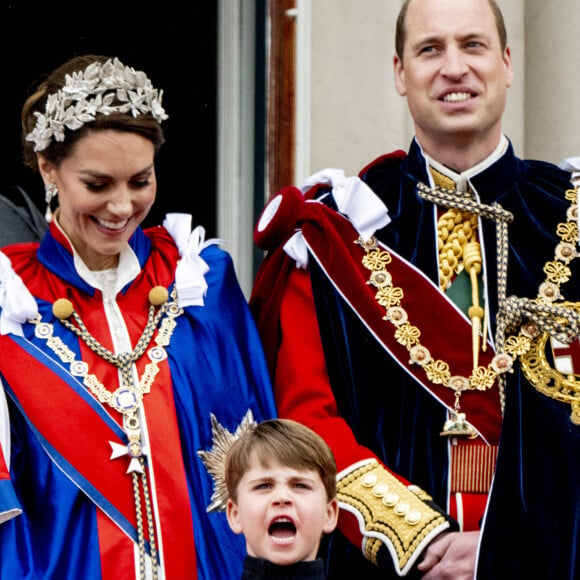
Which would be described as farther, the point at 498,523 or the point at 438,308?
the point at 438,308

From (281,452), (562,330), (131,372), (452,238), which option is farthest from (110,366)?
(562,330)

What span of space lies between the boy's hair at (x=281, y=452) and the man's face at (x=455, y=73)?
3.34 ft

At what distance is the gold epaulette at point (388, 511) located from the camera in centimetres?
359

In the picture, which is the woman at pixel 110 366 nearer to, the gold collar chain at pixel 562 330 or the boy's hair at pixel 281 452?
the boy's hair at pixel 281 452

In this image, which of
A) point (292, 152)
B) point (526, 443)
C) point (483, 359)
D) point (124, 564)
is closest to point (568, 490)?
point (526, 443)

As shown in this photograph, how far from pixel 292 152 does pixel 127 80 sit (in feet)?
4.50

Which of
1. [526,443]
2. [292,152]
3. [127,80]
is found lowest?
[526,443]

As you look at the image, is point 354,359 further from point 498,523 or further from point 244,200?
point 244,200

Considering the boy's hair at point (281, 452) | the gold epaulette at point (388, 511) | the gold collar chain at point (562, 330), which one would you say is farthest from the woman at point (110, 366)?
the gold collar chain at point (562, 330)

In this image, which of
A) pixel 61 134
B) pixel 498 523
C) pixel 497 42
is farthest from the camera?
pixel 497 42

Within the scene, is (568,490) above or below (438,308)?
below

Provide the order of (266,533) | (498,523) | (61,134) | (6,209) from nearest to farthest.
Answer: (266,533)
(498,523)
(61,134)
(6,209)

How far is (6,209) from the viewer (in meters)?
4.88

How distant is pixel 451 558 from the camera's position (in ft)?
11.7
